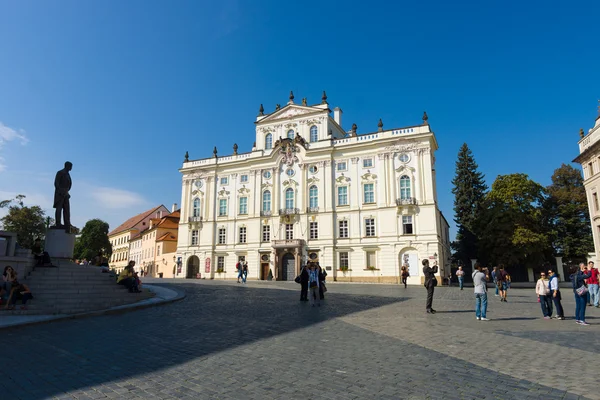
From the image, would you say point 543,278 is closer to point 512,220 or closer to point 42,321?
point 42,321

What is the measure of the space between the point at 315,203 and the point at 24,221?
31.1 metres

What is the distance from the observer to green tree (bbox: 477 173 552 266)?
141 ft

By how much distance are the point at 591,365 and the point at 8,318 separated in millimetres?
13989

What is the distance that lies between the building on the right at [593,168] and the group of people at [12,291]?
37.9 meters

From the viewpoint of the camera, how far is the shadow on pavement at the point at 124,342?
18.9 ft

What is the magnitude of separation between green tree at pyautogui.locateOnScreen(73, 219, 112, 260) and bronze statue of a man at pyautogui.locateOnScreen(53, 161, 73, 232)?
2235 inches

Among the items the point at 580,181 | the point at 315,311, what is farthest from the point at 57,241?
the point at 580,181

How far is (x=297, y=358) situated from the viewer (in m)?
6.94

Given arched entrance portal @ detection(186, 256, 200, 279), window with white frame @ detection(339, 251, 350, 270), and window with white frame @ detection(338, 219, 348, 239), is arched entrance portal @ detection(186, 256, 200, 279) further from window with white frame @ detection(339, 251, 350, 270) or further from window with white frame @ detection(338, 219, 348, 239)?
window with white frame @ detection(338, 219, 348, 239)

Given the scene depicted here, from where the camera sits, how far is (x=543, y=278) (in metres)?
13.3

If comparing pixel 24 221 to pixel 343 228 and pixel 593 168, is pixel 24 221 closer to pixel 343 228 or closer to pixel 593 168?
pixel 343 228

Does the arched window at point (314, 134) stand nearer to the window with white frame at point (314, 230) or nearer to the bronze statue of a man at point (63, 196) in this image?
the window with white frame at point (314, 230)

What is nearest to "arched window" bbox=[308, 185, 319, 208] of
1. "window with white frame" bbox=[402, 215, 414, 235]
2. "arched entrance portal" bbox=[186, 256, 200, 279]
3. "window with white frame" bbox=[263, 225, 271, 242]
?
"window with white frame" bbox=[263, 225, 271, 242]

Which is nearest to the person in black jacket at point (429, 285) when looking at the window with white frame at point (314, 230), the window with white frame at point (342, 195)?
the window with white frame at point (342, 195)
